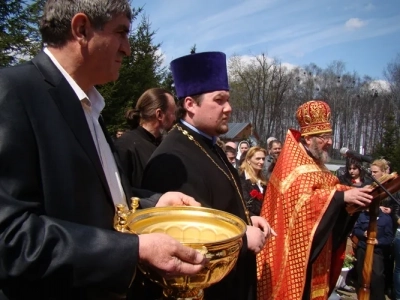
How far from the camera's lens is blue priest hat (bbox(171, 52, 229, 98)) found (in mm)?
2729

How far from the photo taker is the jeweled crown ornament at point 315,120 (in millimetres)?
4418

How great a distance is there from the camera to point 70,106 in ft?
4.58

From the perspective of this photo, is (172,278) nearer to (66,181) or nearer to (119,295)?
(119,295)

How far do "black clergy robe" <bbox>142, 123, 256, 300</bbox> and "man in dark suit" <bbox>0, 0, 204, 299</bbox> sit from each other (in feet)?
2.85

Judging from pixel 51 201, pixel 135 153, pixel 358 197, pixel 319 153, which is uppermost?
pixel 51 201

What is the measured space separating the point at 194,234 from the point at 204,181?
3.14 feet

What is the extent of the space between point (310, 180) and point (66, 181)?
9.75 feet

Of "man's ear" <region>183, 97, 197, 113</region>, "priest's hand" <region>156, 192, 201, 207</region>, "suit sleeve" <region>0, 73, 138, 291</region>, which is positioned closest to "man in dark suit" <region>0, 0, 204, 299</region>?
"suit sleeve" <region>0, 73, 138, 291</region>

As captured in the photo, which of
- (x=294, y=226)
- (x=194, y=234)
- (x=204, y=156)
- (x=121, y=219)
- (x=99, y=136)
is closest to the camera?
(x=121, y=219)

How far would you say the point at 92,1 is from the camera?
144cm

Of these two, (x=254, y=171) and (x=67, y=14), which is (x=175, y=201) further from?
(x=254, y=171)

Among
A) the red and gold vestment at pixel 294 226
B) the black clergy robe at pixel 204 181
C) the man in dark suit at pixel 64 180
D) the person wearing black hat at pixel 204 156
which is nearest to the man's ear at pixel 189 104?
the person wearing black hat at pixel 204 156

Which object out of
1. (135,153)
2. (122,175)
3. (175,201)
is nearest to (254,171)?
(135,153)

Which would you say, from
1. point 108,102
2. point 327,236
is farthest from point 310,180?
point 108,102
